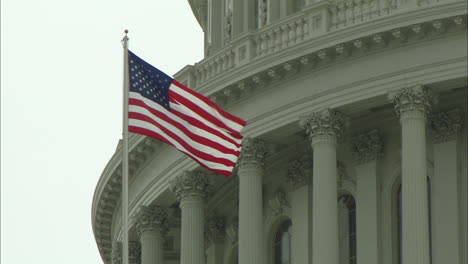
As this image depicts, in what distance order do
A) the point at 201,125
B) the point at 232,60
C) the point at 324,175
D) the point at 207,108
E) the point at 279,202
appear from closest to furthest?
the point at 201,125 → the point at 207,108 → the point at 324,175 → the point at 232,60 → the point at 279,202

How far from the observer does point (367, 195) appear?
56.9 m

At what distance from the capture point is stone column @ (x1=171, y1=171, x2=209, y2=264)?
58.3 metres

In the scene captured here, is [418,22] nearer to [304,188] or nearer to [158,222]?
[304,188]

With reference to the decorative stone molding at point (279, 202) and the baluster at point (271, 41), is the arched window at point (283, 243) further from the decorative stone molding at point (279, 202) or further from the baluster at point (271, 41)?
the baluster at point (271, 41)

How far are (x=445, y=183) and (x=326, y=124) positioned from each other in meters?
3.26

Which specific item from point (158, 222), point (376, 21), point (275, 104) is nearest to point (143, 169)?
point (158, 222)

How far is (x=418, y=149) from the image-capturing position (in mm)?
53031

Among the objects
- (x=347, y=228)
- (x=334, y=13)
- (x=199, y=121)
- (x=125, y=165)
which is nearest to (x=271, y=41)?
(x=334, y=13)

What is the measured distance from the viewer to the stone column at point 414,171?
170 ft

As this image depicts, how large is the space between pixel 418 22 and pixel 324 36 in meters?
2.76

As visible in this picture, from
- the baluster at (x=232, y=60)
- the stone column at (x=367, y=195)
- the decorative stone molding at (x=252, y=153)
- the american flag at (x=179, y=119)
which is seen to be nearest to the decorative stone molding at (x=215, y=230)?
the decorative stone molding at (x=252, y=153)

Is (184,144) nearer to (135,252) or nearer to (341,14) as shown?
(341,14)

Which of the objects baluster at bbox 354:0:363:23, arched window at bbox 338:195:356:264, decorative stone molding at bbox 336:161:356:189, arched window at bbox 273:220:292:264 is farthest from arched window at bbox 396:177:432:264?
baluster at bbox 354:0:363:23

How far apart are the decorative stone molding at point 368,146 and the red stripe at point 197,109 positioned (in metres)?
7.37
